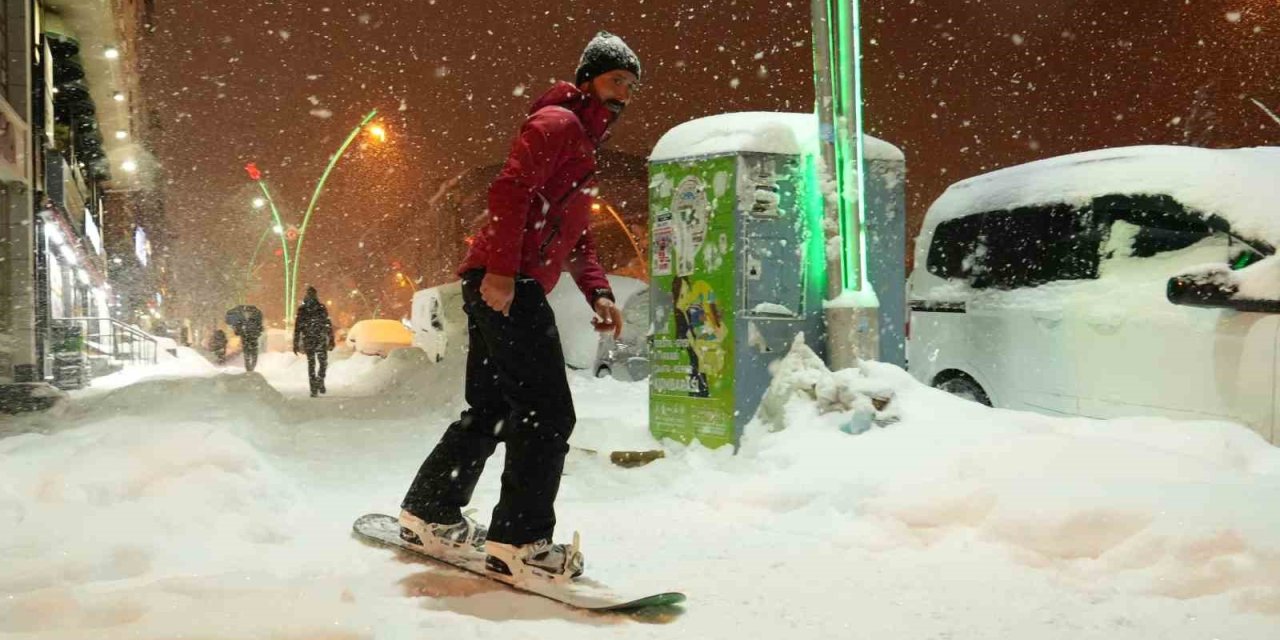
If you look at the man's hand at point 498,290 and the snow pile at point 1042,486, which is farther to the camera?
the snow pile at point 1042,486

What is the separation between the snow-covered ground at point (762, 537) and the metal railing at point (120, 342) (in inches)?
725

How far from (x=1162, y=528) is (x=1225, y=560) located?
257 mm

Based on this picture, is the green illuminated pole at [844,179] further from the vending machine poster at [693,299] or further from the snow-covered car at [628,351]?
the snow-covered car at [628,351]

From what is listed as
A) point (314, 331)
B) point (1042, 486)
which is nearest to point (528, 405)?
point (1042, 486)

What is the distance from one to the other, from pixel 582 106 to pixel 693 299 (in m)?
3.06

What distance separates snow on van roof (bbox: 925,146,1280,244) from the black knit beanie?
12.5 feet

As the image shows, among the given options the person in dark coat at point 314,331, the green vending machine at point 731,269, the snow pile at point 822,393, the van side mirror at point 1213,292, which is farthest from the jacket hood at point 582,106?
the person in dark coat at point 314,331

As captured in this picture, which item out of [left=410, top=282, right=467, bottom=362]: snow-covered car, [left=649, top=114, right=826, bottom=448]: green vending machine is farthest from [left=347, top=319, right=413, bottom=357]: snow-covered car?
[left=649, top=114, right=826, bottom=448]: green vending machine

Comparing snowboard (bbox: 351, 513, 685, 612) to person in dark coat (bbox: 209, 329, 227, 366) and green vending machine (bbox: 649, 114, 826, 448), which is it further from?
person in dark coat (bbox: 209, 329, 227, 366)

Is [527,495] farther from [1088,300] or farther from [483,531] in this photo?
[1088,300]

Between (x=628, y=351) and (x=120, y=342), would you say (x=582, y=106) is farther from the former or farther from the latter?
(x=120, y=342)

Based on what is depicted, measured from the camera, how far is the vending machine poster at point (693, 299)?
6293mm

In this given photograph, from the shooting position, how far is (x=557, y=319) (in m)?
16.8

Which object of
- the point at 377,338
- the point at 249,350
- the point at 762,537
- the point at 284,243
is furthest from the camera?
the point at 284,243
